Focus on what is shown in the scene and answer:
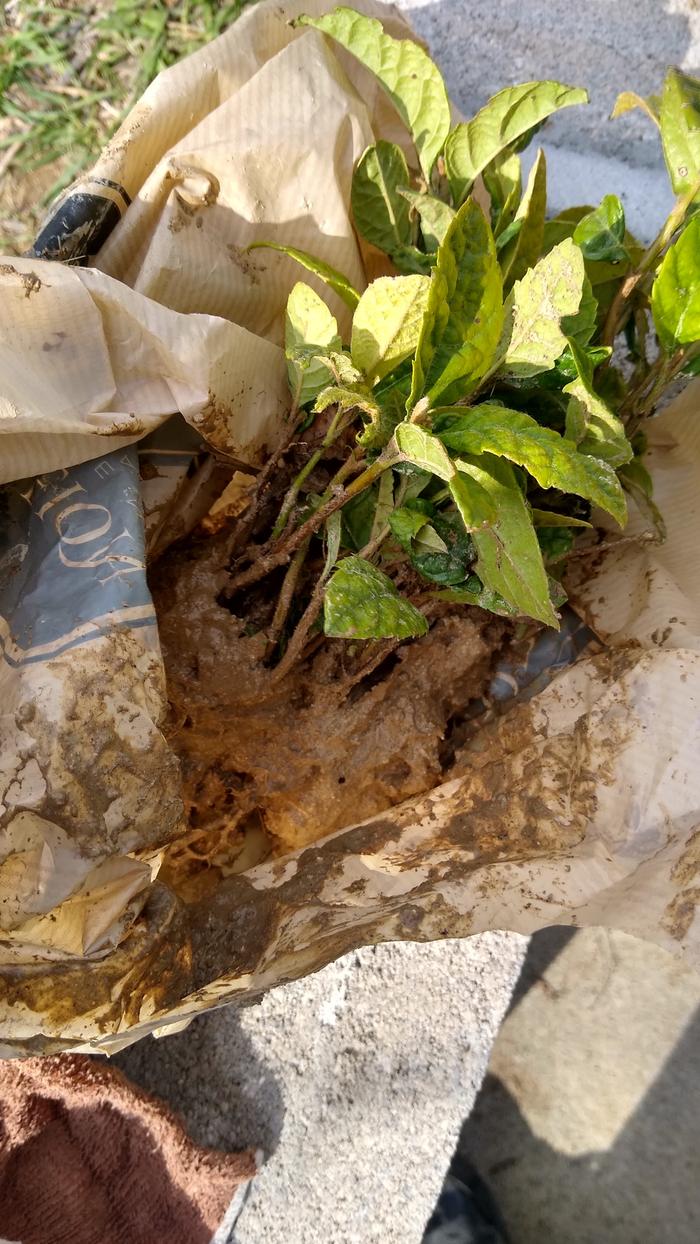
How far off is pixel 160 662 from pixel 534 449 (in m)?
0.39

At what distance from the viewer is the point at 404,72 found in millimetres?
840

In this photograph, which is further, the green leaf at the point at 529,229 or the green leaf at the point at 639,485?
the green leaf at the point at 639,485

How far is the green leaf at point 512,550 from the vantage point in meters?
0.70

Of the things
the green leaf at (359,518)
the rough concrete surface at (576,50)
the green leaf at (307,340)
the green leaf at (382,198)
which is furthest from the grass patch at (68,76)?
the green leaf at (359,518)

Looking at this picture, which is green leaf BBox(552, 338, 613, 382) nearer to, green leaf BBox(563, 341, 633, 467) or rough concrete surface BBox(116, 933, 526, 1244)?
green leaf BBox(563, 341, 633, 467)

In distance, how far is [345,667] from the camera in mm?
926

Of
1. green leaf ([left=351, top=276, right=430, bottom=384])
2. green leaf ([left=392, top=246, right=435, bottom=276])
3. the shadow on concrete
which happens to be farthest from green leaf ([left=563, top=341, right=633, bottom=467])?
the shadow on concrete

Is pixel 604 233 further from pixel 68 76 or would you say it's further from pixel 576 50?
pixel 68 76

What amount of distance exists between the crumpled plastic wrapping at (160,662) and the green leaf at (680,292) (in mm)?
269

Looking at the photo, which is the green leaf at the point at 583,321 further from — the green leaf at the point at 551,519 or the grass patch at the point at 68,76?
the grass patch at the point at 68,76

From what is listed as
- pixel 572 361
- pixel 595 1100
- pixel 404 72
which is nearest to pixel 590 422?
pixel 572 361

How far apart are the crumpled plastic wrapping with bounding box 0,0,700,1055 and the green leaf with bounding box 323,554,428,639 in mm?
200

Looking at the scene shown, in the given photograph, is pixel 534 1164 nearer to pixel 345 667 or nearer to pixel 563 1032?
pixel 563 1032

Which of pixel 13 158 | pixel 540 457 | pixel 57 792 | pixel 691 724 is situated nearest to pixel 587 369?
pixel 540 457
